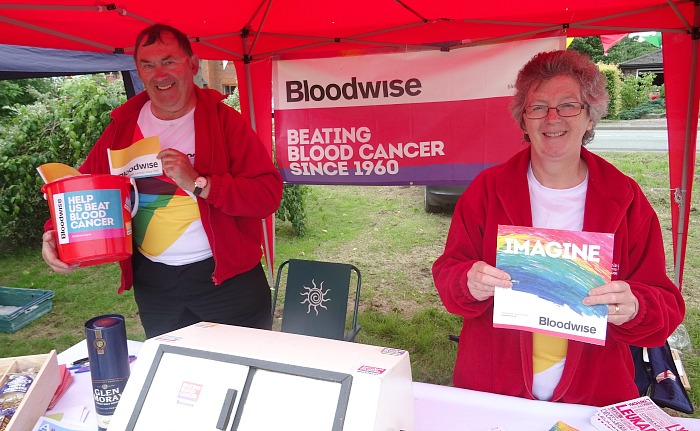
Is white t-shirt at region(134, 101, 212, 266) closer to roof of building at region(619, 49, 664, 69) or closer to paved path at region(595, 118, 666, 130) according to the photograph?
paved path at region(595, 118, 666, 130)

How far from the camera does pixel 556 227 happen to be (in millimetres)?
1685

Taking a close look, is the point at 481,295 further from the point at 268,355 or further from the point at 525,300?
the point at 268,355

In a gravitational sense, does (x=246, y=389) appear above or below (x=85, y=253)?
below

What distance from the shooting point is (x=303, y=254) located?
6.15 meters

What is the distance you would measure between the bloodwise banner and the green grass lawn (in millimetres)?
1333

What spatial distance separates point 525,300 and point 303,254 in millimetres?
4837

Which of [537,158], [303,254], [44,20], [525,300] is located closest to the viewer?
[525,300]

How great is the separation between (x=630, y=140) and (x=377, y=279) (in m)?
11.9

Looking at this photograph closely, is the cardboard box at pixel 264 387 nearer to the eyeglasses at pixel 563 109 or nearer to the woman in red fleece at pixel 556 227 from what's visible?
the woman in red fleece at pixel 556 227

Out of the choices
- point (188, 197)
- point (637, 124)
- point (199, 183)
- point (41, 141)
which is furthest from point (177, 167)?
point (637, 124)

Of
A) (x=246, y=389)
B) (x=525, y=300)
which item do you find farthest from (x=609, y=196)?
(x=246, y=389)

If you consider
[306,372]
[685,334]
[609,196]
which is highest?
[609,196]

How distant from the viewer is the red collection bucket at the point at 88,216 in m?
1.56

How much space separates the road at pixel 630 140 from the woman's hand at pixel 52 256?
432 inches
